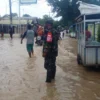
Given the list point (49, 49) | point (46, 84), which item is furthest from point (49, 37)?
point (46, 84)

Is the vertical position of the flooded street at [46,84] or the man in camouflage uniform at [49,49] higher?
the man in camouflage uniform at [49,49]

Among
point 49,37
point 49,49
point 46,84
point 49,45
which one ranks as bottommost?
point 46,84

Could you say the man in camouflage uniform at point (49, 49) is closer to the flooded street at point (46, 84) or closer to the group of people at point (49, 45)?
the group of people at point (49, 45)

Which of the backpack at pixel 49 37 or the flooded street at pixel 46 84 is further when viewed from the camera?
the backpack at pixel 49 37

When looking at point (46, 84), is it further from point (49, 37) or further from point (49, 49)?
point (49, 37)

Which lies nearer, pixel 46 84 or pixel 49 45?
pixel 46 84

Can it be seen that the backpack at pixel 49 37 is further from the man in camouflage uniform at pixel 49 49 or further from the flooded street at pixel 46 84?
the flooded street at pixel 46 84

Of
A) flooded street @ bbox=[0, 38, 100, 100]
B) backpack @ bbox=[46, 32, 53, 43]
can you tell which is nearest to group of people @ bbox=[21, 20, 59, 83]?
backpack @ bbox=[46, 32, 53, 43]

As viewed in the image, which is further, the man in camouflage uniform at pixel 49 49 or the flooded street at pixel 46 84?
the man in camouflage uniform at pixel 49 49

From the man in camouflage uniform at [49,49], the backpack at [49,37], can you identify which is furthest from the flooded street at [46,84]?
the backpack at [49,37]

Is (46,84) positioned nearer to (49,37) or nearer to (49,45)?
(49,45)

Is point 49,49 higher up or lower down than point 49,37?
lower down

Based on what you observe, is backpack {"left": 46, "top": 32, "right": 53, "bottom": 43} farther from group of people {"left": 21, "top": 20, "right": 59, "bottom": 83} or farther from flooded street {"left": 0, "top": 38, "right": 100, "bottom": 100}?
flooded street {"left": 0, "top": 38, "right": 100, "bottom": 100}

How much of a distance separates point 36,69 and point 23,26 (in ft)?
147
